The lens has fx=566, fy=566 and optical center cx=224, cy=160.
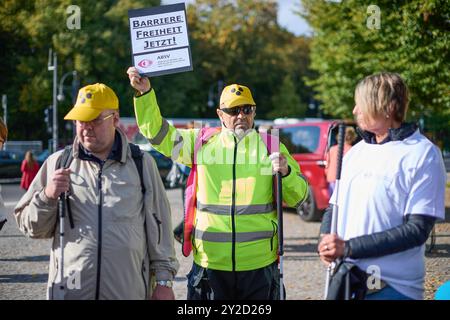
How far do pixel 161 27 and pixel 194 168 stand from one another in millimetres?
907

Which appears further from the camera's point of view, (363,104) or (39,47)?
(39,47)

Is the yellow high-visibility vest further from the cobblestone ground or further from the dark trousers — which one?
the cobblestone ground

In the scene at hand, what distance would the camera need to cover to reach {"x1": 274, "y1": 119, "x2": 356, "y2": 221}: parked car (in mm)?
10953

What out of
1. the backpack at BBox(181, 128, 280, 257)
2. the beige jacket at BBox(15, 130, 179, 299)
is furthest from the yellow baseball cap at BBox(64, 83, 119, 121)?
the backpack at BBox(181, 128, 280, 257)

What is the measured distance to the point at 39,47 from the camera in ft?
127

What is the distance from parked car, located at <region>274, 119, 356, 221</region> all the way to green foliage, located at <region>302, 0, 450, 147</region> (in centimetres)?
247

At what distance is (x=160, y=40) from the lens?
3.50 metres

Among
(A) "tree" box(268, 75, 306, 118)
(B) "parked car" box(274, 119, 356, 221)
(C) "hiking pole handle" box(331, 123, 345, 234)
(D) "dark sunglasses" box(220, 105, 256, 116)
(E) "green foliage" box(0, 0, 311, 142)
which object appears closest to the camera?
(C) "hiking pole handle" box(331, 123, 345, 234)

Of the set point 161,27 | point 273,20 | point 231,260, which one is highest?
point 273,20

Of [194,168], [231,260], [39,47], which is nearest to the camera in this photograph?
[231,260]

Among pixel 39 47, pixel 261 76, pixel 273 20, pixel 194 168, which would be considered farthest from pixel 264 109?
pixel 194 168

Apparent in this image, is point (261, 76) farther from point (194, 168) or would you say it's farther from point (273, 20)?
point (194, 168)

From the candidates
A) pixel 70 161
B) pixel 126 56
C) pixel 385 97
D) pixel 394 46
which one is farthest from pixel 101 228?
pixel 126 56

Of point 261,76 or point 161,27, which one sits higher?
point 261,76
